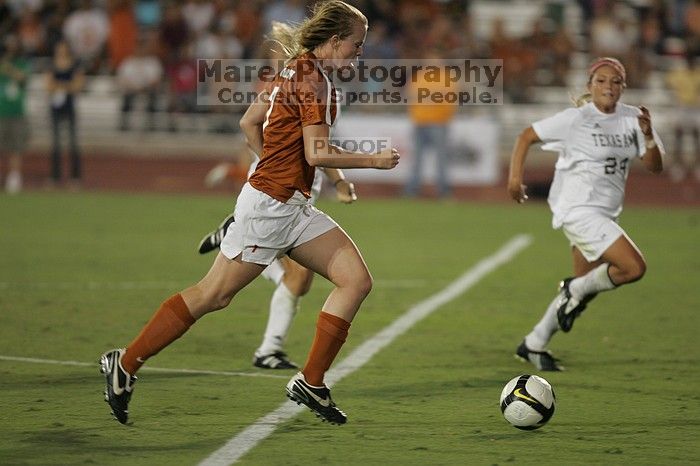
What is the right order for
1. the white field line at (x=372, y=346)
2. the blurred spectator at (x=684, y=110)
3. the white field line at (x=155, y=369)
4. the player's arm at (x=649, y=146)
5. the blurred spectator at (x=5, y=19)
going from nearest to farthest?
the white field line at (x=372, y=346)
the white field line at (x=155, y=369)
the player's arm at (x=649, y=146)
the blurred spectator at (x=684, y=110)
the blurred spectator at (x=5, y=19)

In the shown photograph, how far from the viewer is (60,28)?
25.7 meters

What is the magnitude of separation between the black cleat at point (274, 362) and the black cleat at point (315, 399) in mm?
1536

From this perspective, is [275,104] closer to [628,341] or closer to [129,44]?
[628,341]

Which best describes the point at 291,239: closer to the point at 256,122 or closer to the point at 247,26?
the point at 256,122

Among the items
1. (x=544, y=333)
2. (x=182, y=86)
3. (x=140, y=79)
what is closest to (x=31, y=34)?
(x=140, y=79)

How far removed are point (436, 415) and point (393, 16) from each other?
19.9 m

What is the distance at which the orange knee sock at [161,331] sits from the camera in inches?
243

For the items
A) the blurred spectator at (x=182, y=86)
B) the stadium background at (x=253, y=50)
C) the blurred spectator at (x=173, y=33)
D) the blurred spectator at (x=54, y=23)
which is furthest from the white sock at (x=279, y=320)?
the blurred spectator at (x=54, y=23)

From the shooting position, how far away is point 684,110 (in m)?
23.1

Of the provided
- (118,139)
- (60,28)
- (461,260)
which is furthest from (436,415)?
(60,28)

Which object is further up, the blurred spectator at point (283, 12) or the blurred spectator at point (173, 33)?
the blurred spectator at point (283, 12)

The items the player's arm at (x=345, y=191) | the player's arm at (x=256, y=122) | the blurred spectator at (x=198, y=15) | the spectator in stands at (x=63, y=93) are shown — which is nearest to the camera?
the player's arm at (x=256, y=122)

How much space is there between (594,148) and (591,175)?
7.0 inches

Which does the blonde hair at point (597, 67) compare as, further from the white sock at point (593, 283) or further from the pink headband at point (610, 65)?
the white sock at point (593, 283)
